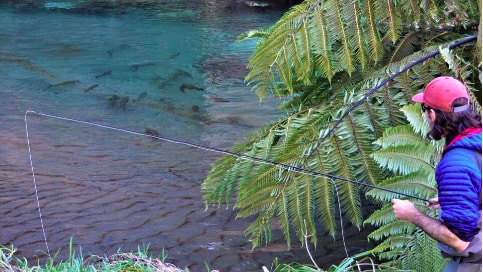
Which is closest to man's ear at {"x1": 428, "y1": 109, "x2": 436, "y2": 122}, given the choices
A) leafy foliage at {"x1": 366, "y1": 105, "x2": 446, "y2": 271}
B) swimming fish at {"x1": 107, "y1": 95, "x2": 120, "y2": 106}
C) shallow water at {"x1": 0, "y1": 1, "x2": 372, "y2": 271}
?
leafy foliage at {"x1": 366, "y1": 105, "x2": 446, "y2": 271}

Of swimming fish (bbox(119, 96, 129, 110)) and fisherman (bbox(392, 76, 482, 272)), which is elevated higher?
fisherman (bbox(392, 76, 482, 272))

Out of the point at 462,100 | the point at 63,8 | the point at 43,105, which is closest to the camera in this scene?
the point at 462,100

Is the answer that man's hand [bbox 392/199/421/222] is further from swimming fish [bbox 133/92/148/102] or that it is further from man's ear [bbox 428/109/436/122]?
swimming fish [bbox 133/92/148/102]

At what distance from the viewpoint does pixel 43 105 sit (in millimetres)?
10320

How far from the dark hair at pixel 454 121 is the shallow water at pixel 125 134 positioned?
9.02ft

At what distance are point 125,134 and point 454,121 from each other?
6.28 meters

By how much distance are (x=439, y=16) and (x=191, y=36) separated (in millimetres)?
11332

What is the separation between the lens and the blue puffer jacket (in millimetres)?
2668

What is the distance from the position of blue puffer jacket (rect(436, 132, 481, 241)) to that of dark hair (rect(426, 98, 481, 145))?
0.06m

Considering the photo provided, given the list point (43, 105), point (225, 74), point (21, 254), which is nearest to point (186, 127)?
point (43, 105)

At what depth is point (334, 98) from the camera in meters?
5.37

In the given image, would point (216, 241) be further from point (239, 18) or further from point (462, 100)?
point (239, 18)

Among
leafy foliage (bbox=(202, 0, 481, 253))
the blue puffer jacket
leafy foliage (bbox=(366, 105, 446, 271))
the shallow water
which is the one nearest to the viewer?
the blue puffer jacket

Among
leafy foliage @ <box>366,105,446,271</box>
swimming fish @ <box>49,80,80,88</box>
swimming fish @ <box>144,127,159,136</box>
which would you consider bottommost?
swimming fish @ <box>49,80,80,88</box>
